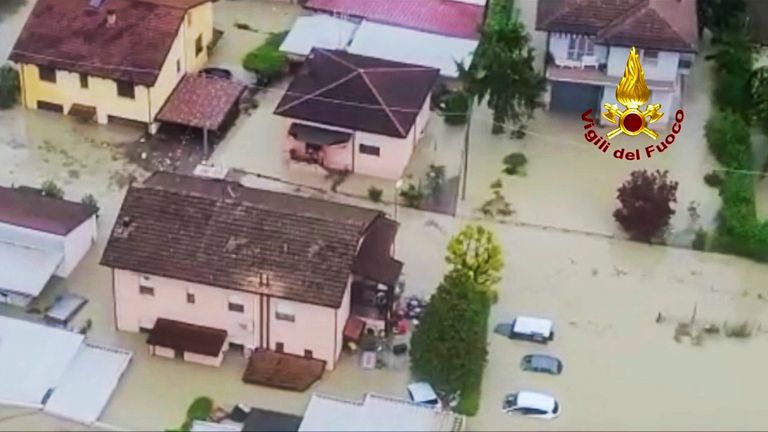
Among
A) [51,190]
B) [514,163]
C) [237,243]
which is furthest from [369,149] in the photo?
[51,190]

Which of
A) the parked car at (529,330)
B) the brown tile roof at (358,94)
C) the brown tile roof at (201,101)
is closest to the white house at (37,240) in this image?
the brown tile roof at (201,101)

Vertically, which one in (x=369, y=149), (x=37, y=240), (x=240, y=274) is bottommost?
(x=37, y=240)

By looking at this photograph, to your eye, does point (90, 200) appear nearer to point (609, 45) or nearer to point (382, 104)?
point (382, 104)

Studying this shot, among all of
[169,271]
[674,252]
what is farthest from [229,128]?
[674,252]

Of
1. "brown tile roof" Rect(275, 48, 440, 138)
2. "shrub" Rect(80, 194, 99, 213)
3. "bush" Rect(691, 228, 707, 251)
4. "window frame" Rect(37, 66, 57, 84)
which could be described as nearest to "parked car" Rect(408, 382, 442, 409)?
"brown tile roof" Rect(275, 48, 440, 138)

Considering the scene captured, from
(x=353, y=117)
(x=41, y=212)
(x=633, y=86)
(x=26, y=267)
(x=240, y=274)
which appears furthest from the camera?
(x=353, y=117)

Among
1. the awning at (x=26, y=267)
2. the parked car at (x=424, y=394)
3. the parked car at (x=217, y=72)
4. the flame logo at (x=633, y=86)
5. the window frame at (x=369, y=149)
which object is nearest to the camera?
the parked car at (x=424, y=394)

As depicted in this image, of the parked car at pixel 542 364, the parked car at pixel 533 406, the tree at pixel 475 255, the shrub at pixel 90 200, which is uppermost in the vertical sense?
the tree at pixel 475 255

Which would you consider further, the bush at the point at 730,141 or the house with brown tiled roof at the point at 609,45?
the house with brown tiled roof at the point at 609,45

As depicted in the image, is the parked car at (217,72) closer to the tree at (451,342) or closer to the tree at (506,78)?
the tree at (506,78)
